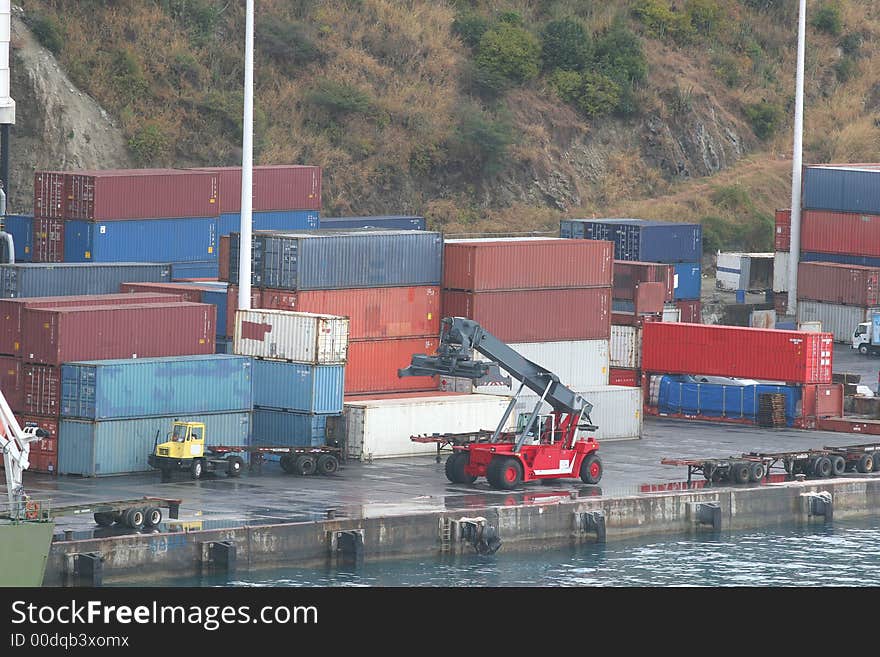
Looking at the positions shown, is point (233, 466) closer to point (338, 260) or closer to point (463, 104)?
point (338, 260)

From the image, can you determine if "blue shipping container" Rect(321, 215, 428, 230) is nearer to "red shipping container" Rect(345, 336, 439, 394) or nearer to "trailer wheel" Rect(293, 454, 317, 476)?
"red shipping container" Rect(345, 336, 439, 394)

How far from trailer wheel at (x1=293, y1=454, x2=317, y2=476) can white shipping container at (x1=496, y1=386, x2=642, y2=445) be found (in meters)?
10.5

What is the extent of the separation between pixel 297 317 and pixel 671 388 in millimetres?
19477

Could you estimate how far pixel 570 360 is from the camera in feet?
229

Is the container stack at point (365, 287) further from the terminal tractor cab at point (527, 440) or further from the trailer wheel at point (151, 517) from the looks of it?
the trailer wheel at point (151, 517)

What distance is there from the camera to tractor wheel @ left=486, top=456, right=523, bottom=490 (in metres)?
57.3

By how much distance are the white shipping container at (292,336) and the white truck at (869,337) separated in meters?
37.1

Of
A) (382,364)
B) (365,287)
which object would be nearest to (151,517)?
(382,364)

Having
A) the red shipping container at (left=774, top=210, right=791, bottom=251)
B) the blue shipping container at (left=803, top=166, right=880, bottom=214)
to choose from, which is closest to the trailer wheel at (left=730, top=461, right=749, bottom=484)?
the blue shipping container at (left=803, top=166, right=880, bottom=214)

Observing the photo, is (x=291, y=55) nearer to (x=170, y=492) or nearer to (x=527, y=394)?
(x=527, y=394)

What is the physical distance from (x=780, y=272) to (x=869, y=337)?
32.6 ft

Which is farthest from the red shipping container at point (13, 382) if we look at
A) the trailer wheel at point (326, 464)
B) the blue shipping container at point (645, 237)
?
the blue shipping container at point (645, 237)
